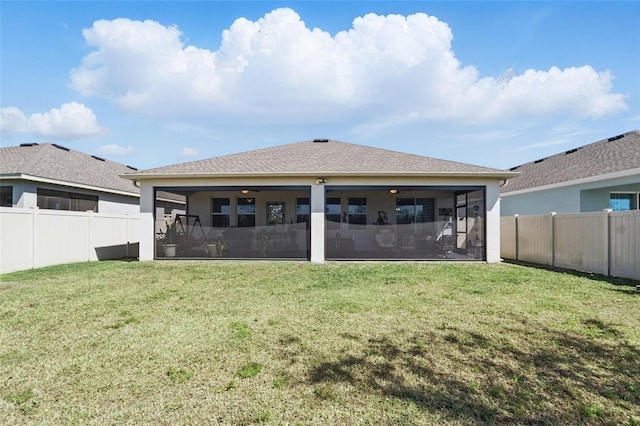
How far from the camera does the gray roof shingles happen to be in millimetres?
9828

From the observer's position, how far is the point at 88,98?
42.4ft

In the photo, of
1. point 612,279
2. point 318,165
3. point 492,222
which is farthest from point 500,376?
point 318,165

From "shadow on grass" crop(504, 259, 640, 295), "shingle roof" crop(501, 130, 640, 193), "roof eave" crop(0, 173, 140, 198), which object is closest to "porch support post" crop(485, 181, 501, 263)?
"shadow on grass" crop(504, 259, 640, 295)

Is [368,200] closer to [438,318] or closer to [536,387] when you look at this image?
[438,318]

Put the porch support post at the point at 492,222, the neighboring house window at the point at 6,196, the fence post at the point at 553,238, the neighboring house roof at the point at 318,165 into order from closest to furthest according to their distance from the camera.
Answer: the fence post at the point at 553,238, the neighboring house roof at the point at 318,165, the porch support post at the point at 492,222, the neighboring house window at the point at 6,196

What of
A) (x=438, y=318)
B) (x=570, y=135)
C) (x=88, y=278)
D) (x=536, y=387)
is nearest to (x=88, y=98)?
(x=88, y=278)

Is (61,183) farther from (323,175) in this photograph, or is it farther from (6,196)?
(323,175)

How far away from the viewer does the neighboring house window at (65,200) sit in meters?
11.4

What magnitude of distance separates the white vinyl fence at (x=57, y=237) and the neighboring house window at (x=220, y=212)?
3105mm

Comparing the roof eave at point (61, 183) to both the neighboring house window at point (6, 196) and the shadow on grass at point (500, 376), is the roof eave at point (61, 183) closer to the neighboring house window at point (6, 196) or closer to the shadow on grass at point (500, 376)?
the neighboring house window at point (6, 196)

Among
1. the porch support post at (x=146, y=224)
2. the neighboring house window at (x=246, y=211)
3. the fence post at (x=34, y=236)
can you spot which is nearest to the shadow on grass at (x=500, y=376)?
the porch support post at (x=146, y=224)

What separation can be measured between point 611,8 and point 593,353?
959cm

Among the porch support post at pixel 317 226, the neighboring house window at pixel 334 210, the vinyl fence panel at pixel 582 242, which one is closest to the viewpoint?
the vinyl fence panel at pixel 582 242

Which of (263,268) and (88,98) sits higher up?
(88,98)
